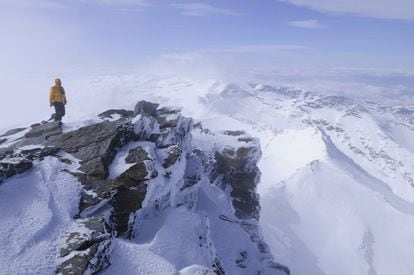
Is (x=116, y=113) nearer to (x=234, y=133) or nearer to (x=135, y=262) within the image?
(x=135, y=262)

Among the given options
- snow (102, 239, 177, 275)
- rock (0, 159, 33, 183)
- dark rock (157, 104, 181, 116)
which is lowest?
snow (102, 239, 177, 275)

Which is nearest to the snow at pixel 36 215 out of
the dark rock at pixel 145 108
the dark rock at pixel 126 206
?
the dark rock at pixel 126 206

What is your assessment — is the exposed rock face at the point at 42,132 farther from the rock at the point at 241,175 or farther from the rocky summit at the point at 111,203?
the rock at the point at 241,175

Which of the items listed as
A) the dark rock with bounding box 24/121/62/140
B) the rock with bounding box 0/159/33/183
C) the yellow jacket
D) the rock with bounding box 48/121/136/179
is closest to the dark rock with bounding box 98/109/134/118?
the yellow jacket

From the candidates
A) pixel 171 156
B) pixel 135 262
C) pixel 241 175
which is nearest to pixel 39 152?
pixel 171 156

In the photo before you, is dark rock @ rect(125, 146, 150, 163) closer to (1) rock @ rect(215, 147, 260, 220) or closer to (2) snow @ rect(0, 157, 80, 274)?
(2) snow @ rect(0, 157, 80, 274)

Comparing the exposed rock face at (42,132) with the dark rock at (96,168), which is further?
the exposed rock face at (42,132)


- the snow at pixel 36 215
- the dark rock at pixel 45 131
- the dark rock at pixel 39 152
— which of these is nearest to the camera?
the snow at pixel 36 215

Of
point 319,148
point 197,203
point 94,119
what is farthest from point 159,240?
point 319,148
